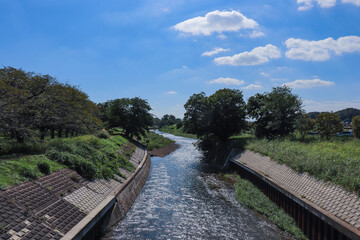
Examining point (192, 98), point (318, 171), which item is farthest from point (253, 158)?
point (192, 98)

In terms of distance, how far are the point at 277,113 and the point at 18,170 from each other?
31.4 meters

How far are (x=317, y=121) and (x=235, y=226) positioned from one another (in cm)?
2318

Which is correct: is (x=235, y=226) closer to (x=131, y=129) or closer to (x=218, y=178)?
(x=218, y=178)

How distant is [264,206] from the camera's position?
52.6 feet

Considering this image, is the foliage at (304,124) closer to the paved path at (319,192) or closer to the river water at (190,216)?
the paved path at (319,192)

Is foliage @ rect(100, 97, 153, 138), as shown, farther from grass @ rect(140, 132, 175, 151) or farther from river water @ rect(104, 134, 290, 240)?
river water @ rect(104, 134, 290, 240)

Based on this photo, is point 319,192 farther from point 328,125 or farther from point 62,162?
point 328,125

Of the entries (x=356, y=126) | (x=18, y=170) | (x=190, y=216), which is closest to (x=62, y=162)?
(x=18, y=170)

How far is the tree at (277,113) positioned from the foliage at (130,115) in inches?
810

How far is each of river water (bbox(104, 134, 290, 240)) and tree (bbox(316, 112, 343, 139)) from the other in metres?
16.0

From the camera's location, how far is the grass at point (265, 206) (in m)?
12.6

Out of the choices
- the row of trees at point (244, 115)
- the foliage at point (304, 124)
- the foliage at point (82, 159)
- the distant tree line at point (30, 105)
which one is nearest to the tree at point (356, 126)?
the row of trees at point (244, 115)

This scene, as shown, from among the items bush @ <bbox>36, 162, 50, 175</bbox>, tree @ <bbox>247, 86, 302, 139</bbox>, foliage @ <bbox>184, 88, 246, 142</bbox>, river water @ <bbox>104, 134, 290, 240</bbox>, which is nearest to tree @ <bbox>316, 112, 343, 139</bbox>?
tree @ <bbox>247, 86, 302, 139</bbox>

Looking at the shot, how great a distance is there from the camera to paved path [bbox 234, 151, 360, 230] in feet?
33.0
